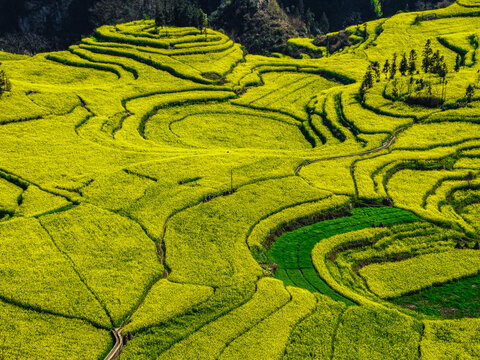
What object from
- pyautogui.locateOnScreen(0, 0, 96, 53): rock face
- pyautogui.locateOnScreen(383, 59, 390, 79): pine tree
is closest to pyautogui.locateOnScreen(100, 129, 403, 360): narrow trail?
pyautogui.locateOnScreen(383, 59, 390, 79): pine tree

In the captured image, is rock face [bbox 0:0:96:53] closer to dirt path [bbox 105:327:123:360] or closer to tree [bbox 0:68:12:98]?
tree [bbox 0:68:12:98]

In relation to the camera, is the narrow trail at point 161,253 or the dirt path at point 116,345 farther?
the narrow trail at point 161,253

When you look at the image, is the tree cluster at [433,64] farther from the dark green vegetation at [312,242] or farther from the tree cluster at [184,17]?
the tree cluster at [184,17]

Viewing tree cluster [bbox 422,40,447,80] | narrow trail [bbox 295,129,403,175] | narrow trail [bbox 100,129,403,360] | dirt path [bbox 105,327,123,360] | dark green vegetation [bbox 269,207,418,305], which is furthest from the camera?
tree cluster [bbox 422,40,447,80]

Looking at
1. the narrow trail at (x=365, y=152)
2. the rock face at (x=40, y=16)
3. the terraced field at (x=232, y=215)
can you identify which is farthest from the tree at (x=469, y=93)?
the rock face at (x=40, y=16)

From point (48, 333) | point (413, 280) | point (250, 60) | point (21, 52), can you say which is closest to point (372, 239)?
point (413, 280)

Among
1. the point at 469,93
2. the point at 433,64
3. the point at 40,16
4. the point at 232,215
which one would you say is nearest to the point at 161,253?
the point at 232,215

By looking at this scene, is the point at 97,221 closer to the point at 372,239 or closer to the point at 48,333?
the point at 48,333

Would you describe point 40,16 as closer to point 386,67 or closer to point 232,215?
point 386,67
